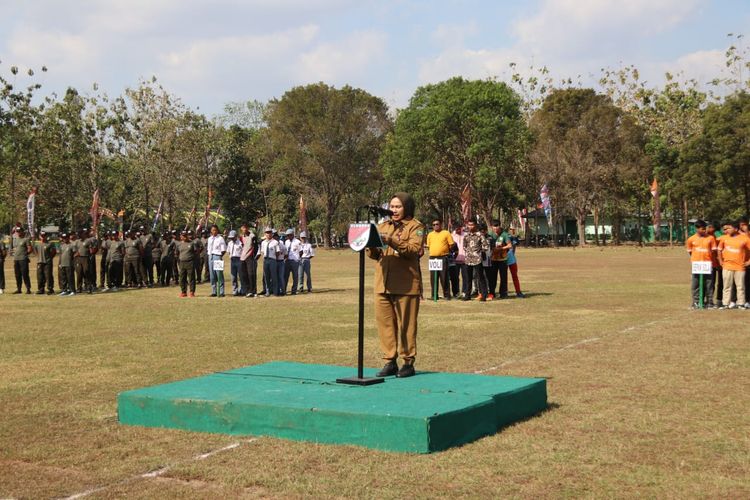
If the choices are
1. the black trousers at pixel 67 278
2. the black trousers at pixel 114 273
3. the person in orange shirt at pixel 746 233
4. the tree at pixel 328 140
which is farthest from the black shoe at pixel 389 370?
the tree at pixel 328 140

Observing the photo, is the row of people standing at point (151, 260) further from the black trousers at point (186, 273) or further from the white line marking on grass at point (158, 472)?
the white line marking on grass at point (158, 472)

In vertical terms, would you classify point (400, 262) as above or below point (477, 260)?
above

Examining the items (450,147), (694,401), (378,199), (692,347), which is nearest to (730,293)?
(692,347)

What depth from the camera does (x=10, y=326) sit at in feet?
57.2

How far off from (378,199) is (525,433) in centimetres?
7522

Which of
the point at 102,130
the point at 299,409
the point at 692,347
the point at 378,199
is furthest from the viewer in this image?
the point at 378,199

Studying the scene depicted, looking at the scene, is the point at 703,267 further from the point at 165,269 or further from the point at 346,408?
the point at 165,269

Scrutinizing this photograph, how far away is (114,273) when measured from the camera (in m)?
28.6

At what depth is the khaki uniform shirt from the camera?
30.1 feet

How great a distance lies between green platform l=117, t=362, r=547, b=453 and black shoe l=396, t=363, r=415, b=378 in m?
0.09

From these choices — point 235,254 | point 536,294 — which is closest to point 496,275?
point 536,294

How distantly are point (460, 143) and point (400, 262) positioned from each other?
5933 centimetres

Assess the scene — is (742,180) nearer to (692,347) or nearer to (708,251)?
(708,251)

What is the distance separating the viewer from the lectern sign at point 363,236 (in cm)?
862
